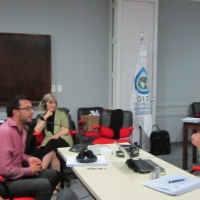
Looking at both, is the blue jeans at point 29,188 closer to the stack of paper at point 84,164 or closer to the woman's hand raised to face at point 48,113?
the stack of paper at point 84,164

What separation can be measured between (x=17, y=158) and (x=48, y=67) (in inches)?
104

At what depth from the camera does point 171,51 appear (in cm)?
568

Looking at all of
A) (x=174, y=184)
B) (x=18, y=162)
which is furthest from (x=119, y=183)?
(x=18, y=162)

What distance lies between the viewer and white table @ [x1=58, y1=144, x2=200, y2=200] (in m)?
1.73

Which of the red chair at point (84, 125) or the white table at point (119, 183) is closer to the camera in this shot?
the white table at point (119, 183)

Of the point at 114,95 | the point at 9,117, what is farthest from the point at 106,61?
the point at 9,117

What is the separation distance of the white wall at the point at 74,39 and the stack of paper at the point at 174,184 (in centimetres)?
334

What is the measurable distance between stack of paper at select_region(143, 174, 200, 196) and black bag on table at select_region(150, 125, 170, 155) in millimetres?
3092

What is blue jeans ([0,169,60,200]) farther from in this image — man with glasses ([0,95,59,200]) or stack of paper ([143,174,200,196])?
stack of paper ([143,174,200,196])

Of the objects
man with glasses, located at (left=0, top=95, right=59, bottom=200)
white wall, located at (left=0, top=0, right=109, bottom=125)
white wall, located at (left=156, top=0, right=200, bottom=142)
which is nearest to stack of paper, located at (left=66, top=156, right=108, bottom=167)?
man with glasses, located at (left=0, top=95, right=59, bottom=200)

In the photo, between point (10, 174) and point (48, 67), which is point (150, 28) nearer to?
point (48, 67)

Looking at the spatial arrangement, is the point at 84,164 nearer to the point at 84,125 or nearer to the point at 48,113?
the point at 48,113

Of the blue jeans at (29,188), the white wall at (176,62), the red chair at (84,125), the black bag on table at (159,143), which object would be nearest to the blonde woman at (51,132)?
the red chair at (84,125)

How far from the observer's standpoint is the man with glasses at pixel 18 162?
2271 millimetres
